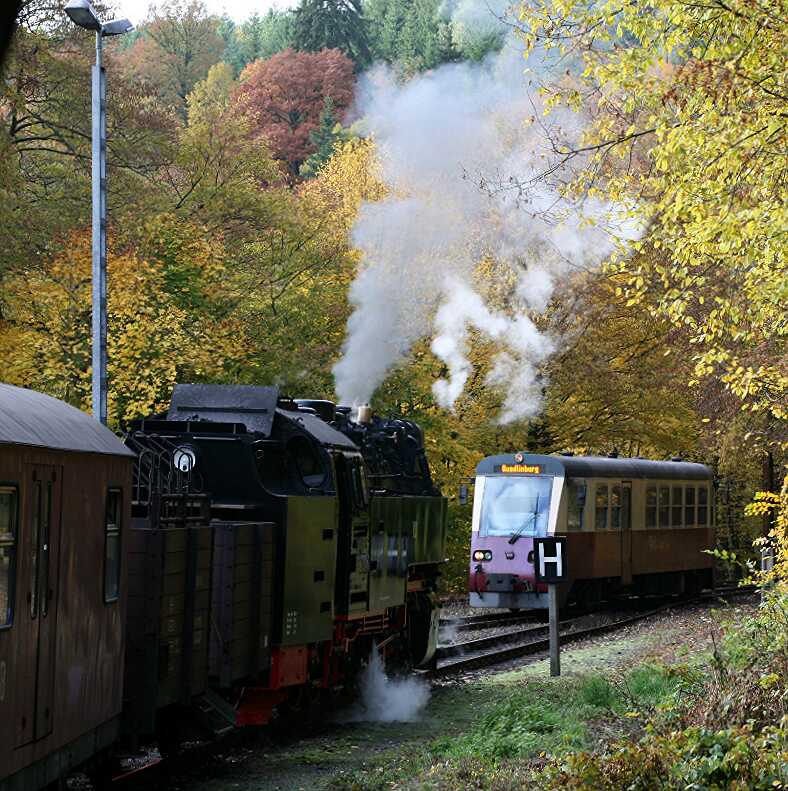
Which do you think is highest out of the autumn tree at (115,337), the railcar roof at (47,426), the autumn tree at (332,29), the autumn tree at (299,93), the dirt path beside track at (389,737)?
the autumn tree at (332,29)

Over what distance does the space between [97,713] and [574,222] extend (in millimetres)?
23046

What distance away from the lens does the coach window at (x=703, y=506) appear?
99.5ft

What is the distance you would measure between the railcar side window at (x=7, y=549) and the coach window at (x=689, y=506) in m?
23.7

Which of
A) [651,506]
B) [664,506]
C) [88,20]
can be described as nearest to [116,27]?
[88,20]

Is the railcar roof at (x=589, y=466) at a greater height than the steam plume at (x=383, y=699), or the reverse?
the railcar roof at (x=589, y=466)

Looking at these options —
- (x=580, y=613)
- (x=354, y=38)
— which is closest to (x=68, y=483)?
(x=580, y=613)

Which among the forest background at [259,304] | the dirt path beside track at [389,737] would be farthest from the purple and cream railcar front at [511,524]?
the dirt path beside track at [389,737]

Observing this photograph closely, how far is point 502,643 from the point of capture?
21.5 m

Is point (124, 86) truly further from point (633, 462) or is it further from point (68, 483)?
point (68, 483)

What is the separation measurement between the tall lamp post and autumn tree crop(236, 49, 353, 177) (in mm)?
41385

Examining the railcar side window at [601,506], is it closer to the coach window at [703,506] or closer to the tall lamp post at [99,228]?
the coach window at [703,506]

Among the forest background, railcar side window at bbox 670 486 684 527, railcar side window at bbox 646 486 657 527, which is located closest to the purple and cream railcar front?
the forest background

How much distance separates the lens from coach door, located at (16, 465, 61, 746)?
24.0 feet

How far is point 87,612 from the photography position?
8.41 m
